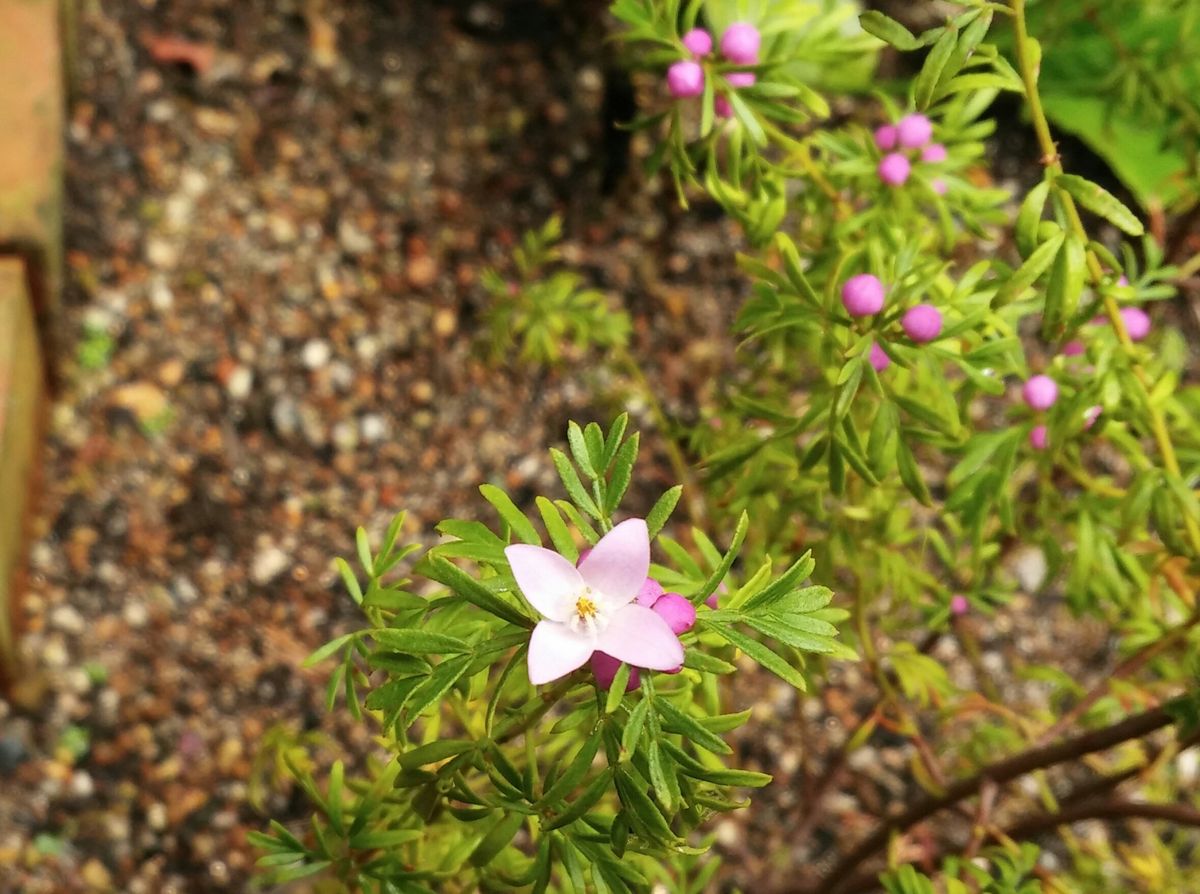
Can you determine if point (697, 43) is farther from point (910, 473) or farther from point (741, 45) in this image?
point (910, 473)

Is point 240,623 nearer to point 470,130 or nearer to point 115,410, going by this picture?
point 115,410

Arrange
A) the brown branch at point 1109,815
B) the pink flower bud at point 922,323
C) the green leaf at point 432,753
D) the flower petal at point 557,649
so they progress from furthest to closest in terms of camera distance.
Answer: the brown branch at point 1109,815, the pink flower bud at point 922,323, the green leaf at point 432,753, the flower petal at point 557,649

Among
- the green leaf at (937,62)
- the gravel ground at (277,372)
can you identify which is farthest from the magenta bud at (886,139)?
the gravel ground at (277,372)

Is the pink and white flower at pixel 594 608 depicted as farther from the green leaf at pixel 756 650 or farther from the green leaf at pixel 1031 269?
the green leaf at pixel 1031 269

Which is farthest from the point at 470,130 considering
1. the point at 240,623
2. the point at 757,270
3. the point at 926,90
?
the point at 926,90

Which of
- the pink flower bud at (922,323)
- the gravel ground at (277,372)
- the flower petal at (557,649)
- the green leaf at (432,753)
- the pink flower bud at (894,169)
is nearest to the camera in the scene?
the flower petal at (557,649)

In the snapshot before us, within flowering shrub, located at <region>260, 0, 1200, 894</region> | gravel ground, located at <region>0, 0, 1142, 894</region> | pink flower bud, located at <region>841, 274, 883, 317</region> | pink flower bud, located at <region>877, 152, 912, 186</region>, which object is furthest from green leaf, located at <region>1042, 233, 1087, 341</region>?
gravel ground, located at <region>0, 0, 1142, 894</region>

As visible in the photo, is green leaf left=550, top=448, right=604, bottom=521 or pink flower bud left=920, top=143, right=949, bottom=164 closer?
green leaf left=550, top=448, right=604, bottom=521

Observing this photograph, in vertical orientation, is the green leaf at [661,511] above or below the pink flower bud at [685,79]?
below

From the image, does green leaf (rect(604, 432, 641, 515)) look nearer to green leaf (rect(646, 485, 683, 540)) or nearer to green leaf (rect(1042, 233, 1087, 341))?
green leaf (rect(646, 485, 683, 540))
